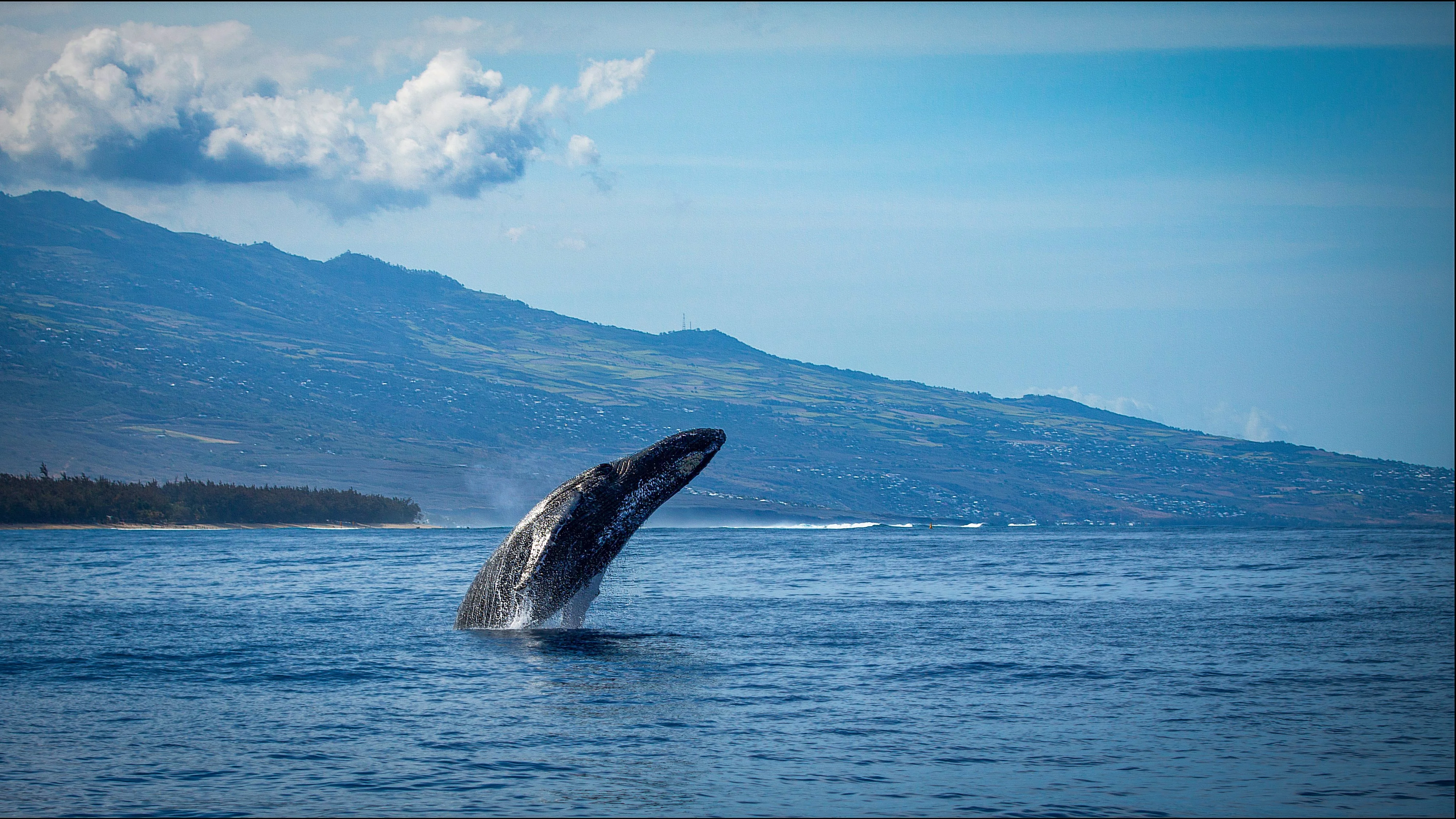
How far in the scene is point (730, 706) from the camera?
44.5ft

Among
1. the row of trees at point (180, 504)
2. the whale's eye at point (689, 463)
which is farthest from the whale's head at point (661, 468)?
the row of trees at point (180, 504)

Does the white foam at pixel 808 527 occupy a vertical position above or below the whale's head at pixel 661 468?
below

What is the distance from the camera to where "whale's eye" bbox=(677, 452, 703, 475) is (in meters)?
19.5

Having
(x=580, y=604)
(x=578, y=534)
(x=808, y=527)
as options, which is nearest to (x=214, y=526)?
(x=808, y=527)

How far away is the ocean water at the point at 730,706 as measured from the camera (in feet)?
32.7

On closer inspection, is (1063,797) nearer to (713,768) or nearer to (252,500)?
(713,768)

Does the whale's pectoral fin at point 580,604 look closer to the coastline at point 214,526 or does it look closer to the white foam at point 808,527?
the coastline at point 214,526

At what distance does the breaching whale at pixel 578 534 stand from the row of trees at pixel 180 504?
95.7 metres

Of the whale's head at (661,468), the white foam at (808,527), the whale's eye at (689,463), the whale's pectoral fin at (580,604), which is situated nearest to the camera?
the whale's head at (661,468)

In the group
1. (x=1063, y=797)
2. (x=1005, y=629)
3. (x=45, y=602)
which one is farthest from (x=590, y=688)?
(x=45, y=602)

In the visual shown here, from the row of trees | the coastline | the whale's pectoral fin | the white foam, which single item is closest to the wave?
the white foam

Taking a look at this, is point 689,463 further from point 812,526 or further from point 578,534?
point 812,526

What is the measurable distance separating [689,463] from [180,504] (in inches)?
4490

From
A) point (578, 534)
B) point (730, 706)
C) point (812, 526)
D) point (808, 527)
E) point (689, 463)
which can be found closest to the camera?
point (730, 706)
